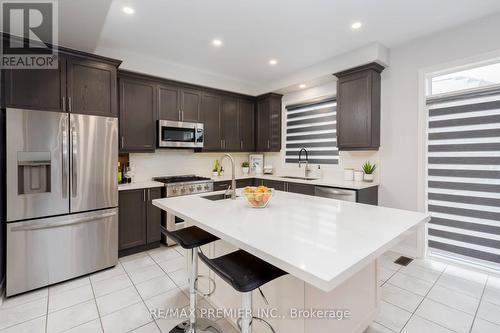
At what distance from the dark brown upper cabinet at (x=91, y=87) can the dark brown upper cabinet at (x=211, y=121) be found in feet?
5.33

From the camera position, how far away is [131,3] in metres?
2.35

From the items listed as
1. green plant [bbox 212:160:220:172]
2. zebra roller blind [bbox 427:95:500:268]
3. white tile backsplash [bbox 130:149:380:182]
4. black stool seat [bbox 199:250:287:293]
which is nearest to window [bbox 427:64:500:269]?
zebra roller blind [bbox 427:95:500:268]

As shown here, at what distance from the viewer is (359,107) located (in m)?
3.44

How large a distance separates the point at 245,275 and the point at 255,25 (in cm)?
266

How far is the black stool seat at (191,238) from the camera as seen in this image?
1671 mm

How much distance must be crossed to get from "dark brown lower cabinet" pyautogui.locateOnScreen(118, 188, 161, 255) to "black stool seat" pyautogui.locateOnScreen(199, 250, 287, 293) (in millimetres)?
2308

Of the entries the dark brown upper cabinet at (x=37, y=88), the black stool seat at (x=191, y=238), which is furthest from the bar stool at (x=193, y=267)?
the dark brown upper cabinet at (x=37, y=88)

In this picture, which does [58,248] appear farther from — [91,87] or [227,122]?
[227,122]

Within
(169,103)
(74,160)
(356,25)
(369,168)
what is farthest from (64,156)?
(369,168)

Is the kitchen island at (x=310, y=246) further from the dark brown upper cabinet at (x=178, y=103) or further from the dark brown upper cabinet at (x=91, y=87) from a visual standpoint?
the dark brown upper cabinet at (x=178, y=103)

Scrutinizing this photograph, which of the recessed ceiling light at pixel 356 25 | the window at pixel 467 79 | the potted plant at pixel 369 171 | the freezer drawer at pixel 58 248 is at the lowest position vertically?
the freezer drawer at pixel 58 248

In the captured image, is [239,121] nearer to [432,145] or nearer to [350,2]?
[350,2]

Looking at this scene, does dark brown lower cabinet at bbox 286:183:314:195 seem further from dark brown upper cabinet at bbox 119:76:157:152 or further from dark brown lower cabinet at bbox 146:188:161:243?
dark brown upper cabinet at bbox 119:76:157:152

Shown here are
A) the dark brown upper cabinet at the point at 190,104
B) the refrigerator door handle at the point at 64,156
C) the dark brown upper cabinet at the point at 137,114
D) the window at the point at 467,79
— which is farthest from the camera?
the dark brown upper cabinet at the point at 190,104
